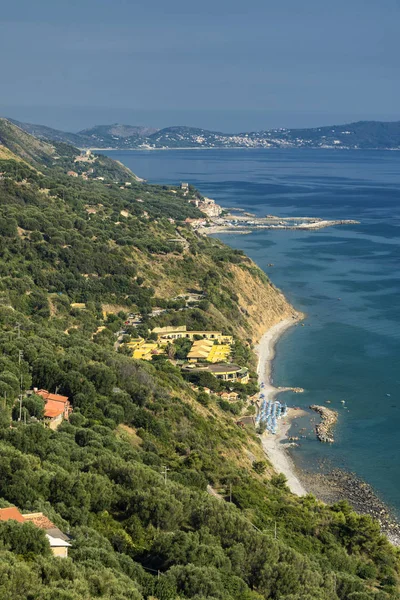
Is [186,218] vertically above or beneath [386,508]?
above

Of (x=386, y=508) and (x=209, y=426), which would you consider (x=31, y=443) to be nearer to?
(x=209, y=426)

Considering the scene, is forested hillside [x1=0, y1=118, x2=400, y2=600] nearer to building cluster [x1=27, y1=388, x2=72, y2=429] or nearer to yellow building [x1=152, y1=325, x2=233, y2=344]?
building cluster [x1=27, y1=388, x2=72, y2=429]

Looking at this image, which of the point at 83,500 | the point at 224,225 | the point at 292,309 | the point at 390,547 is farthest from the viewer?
the point at 224,225

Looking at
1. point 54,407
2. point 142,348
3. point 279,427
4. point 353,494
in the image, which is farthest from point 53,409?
point 142,348

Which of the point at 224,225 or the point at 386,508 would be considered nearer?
the point at 386,508

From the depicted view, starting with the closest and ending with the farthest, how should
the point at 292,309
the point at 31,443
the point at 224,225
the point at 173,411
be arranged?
the point at 31,443 → the point at 173,411 → the point at 292,309 → the point at 224,225

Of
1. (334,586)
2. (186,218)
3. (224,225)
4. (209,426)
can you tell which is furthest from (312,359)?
(224,225)

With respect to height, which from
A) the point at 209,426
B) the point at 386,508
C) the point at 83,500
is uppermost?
the point at 83,500

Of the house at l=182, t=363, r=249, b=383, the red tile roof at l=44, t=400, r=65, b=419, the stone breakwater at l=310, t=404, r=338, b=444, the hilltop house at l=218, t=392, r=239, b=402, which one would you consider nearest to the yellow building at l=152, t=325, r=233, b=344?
the house at l=182, t=363, r=249, b=383
